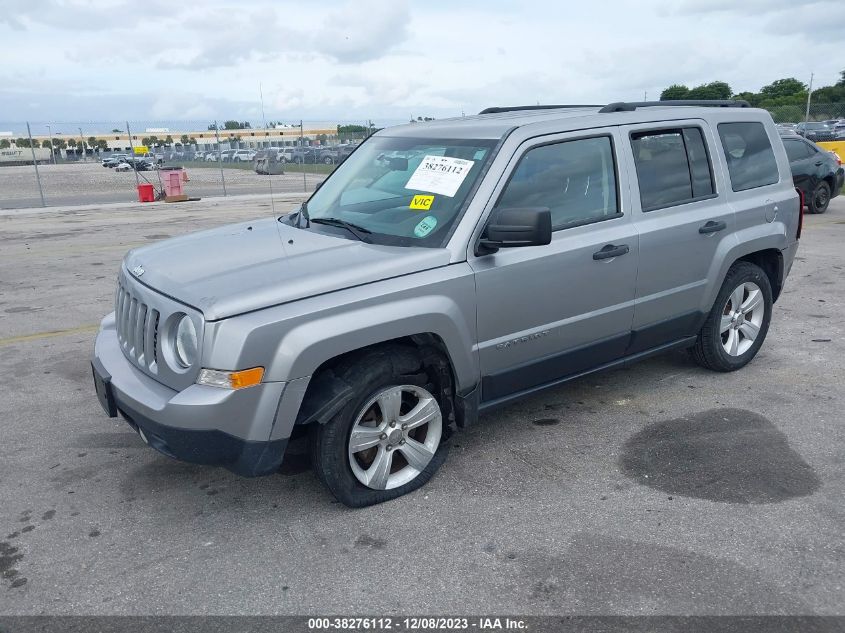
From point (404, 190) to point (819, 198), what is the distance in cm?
1270

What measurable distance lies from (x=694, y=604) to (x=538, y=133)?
2438mm

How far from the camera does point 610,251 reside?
418 cm

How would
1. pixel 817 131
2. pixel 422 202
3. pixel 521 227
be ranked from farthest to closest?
pixel 817 131 → pixel 422 202 → pixel 521 227

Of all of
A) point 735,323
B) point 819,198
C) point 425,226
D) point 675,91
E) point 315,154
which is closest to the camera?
point 425,226

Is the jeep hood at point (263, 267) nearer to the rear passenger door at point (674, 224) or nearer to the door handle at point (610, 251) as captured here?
the door handle at point (610, 251)

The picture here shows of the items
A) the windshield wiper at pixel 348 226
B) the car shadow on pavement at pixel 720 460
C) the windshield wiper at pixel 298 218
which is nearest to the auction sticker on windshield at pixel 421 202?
the windshield wiper at pixel 348 226

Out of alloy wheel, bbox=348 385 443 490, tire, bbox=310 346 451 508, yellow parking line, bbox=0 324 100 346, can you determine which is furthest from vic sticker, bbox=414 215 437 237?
yellow parking line, bbox=0 324 100 346

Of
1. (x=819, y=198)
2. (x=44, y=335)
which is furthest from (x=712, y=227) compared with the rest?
(x=819, y=198)

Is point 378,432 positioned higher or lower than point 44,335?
higher

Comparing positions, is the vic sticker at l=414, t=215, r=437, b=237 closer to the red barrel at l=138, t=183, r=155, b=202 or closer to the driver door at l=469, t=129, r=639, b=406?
the driver door at l=469, t=129, r=639, b=406

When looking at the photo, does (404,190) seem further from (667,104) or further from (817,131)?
(817,131)

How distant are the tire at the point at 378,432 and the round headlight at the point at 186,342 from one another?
0.63 meters

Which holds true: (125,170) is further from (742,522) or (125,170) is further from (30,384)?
(742,522)

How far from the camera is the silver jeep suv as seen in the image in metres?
3.19
